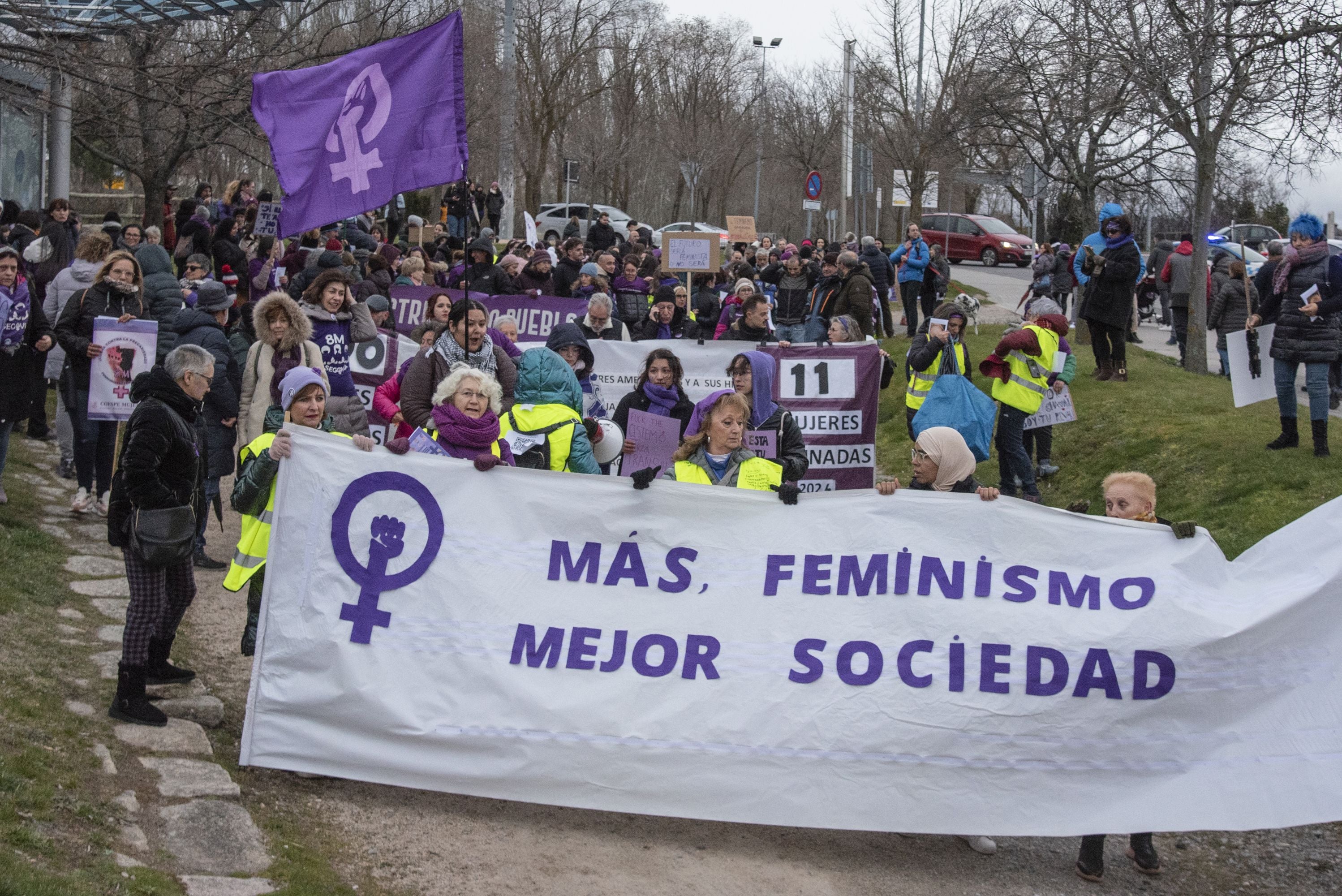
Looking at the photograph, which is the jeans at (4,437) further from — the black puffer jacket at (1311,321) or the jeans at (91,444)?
the black puffer jacket at (1311,321)

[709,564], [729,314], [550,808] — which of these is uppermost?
[729,314]

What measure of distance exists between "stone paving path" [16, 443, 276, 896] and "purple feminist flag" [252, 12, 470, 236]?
2458 mm

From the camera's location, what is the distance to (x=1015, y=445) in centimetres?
1075

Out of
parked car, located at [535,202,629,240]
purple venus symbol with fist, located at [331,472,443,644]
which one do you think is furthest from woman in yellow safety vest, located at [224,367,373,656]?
parked car, located at [535,202,629,240]

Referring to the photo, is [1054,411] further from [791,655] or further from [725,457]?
[791,655]

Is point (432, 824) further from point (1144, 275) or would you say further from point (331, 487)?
point (1144, 275)

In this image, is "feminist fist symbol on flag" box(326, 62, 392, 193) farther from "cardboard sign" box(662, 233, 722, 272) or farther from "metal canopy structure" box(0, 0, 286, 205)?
"cardboard sign" box(662, 233, 722, 272)

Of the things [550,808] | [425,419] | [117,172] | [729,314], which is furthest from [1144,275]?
[117,172]

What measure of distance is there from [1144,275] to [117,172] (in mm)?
28522

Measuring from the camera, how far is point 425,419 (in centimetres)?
813

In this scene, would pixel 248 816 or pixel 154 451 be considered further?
pixel 154 451

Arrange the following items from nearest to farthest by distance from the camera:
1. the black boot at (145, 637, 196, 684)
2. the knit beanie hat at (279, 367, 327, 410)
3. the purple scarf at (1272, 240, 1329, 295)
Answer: the black boot at (145, 637, 196, 684) < the knit beanie hat at (279, 367, 327, 410) < the purple scarf at (1272, 240, 1329, 295)

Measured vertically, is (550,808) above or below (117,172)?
below

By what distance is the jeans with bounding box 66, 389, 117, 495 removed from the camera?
382 inches
